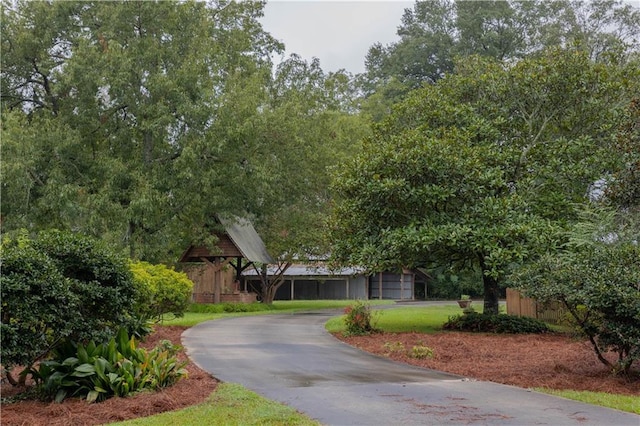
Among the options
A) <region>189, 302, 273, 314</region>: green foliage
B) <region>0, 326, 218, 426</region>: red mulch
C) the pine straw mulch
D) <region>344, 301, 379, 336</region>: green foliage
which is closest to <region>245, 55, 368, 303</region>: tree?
<region>189, 302, 273, 314</region>: green foliage

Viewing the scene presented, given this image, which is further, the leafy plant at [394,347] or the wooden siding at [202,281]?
the wooden siding at [202,281]

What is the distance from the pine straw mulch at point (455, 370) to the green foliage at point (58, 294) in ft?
3.36

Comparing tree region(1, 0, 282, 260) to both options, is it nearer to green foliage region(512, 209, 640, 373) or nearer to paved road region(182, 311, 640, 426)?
paved road region(182, 311, 640, 426)

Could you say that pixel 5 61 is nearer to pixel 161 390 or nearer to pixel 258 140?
pixel 258 140

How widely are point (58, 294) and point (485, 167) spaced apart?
511 inches

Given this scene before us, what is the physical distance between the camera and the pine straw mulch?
8.34 metres

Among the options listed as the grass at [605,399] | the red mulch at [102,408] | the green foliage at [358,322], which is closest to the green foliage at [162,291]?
the green foliage at [358,322]

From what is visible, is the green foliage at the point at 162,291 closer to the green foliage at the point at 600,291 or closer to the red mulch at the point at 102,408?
the red mulch at the point at 102,408

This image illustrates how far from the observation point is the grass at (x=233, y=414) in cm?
752

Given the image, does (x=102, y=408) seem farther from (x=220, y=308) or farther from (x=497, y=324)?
(x=220, y=308)

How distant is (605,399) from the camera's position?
9.12m

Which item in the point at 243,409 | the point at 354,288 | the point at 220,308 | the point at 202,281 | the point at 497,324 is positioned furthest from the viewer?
the point at 354,288

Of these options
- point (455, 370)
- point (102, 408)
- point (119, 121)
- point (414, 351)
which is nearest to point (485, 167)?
point (414, 351)

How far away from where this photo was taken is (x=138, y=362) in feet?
32.3
